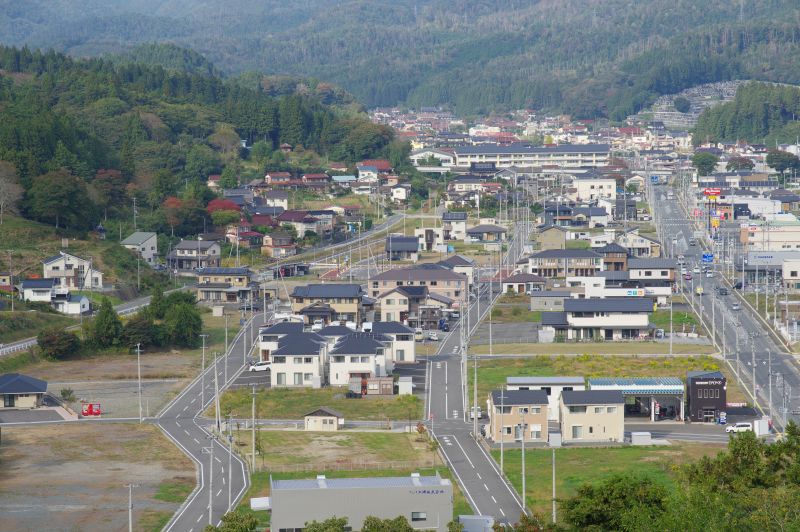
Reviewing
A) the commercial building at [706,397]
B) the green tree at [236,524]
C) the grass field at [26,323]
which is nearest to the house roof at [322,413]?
the commercial building at [706,397]

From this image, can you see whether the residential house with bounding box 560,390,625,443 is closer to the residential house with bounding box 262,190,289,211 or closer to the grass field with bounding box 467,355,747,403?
the grass field with bounding box 467,355,747,403

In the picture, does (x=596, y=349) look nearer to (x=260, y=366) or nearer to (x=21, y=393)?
(x=260, y=366)

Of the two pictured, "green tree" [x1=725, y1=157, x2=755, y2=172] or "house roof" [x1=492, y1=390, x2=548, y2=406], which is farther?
"green tree" [x1=725, y1=157, x2=755, y2=172]

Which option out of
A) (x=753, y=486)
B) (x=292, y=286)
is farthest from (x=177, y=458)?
(x=292, y=286)

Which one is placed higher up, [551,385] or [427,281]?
[427,281]

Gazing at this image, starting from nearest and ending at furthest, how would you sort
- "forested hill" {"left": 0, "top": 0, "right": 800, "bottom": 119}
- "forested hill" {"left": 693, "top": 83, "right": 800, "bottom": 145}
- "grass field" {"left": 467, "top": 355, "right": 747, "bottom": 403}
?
"grass field" {"left": 467, "top": 355, "right": 747, "bottom": 403} < "forested hill" {"left": 693, "top": 83, "right": 800, "bottom": 145} < "forested hill" {"left": 0, "top": 0, "right": 800, "bottom": 119}

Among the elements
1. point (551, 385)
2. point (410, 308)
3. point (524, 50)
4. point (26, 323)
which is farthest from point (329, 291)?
point (524, 50)

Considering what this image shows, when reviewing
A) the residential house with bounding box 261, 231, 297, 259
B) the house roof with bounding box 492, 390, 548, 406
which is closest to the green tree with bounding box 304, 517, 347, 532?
the house roof with bounding box 492, 390, 548, 406

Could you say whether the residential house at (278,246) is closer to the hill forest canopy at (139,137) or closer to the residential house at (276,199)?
the hill forest canopy at (139,137)
